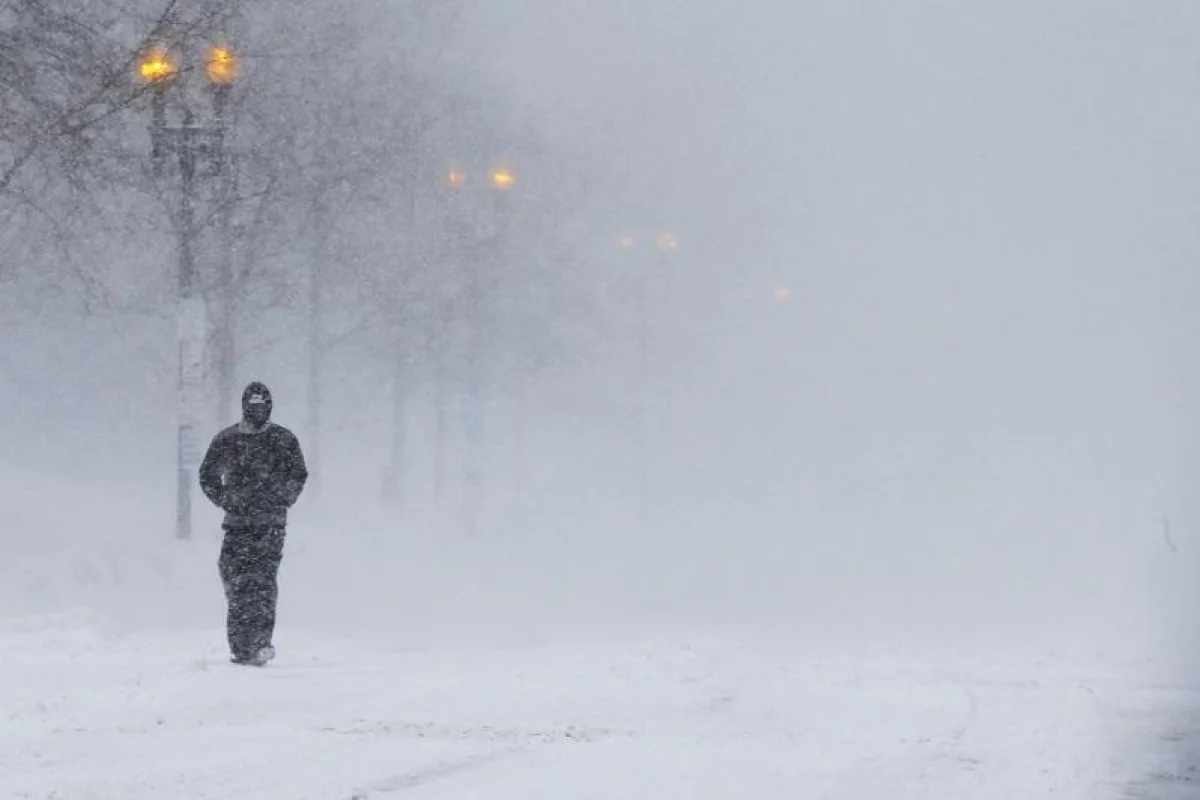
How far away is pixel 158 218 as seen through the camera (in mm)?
31766

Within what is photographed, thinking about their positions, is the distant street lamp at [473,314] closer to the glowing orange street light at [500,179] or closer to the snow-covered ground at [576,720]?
the glowing orange street light at [500,179]

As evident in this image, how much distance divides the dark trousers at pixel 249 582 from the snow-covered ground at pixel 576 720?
0.30m

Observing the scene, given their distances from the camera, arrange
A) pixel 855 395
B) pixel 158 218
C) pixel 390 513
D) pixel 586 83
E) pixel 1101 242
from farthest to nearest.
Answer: pixel 1101 242 < pixel 855 395 < pixel 586 83 < pixel 390 513 < pixel 158 218

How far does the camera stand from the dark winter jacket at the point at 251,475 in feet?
38.3

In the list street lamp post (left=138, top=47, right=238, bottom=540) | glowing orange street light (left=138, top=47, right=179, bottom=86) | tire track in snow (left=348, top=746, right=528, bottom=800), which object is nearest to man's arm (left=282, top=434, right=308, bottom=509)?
tire track in snow (left=348, top=746, right=528, bottom=800)

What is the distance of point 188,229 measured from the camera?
70.6 feet

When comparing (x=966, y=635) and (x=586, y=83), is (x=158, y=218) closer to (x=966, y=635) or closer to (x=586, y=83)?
(x=966, y=635)

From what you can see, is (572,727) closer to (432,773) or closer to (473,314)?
(432,773)

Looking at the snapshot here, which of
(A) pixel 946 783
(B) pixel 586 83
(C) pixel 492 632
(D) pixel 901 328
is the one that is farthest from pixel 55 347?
(D) pixel 901 328

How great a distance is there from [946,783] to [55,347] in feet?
132

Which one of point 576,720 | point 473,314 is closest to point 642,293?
point 473,314

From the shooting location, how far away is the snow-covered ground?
757cm

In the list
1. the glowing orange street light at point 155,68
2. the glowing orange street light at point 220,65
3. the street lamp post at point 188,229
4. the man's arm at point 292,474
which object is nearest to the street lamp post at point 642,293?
the street lamp post at point 188,229

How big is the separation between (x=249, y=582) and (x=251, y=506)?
0.47m
